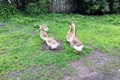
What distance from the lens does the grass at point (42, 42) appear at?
5.26 meters

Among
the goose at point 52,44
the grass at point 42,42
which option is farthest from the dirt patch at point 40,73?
the goose at point 52,44

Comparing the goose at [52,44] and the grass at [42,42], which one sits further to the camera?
the goose at [52,44]

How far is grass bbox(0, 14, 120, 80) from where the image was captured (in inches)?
207

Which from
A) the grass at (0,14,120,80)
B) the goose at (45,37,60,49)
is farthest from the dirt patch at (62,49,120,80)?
the goose at (45,37,60,49)

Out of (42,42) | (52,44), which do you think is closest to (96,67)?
(52,44)

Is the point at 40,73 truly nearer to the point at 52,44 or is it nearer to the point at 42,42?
the point at 52,44

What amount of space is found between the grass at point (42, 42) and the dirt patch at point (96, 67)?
7.6 inches

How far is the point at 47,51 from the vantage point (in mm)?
5902

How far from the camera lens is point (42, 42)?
21.5 ft

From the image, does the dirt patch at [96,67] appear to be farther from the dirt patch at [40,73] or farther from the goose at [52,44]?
the goose at [52,44]

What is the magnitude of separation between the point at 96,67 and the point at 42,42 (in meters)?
1.75

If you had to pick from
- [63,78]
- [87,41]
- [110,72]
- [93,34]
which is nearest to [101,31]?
[93,34]

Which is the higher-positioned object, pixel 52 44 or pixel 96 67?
pixel 52 44

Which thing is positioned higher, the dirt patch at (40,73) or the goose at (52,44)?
the goose at (52,44)
